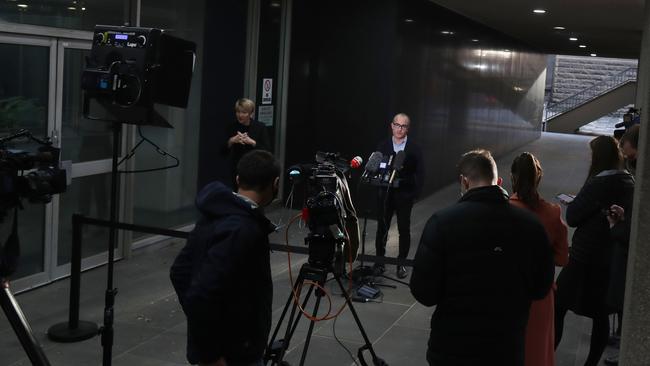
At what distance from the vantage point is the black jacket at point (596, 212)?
4820 millimetres

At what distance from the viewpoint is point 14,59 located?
21.5 ft

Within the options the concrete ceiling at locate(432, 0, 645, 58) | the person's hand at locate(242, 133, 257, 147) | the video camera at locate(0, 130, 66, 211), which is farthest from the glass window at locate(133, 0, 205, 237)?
the concrete ceiling at locate(432, 0, 645, 58)

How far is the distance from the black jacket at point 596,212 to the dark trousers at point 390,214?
2.85 meters

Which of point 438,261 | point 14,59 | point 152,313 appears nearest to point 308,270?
point 438,261

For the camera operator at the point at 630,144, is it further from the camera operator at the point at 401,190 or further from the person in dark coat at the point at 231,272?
the camera operator at the point at 401,190

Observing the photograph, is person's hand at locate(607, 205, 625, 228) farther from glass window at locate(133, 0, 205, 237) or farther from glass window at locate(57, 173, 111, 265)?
glass window at locate(133, 0, 205, 237)

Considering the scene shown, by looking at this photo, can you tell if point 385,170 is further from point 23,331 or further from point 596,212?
point 23,331

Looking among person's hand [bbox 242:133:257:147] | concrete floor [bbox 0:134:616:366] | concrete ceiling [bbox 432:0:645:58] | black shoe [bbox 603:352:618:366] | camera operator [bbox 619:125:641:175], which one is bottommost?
concrete floor [bbox 0:134:616:366]

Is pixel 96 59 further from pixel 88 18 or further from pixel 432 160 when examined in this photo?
pixel 432 160

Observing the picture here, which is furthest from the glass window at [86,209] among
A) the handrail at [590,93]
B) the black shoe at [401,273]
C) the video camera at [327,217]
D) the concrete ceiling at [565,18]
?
A: the handrail at [590,93]

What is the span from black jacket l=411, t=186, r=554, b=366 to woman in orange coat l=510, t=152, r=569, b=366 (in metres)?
0.69

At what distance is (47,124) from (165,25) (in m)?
2.02

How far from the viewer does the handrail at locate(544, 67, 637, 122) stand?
32.1 metres

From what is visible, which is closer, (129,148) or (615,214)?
(615,214)
